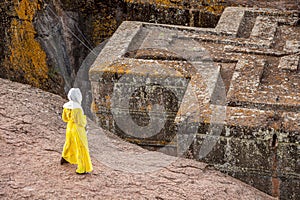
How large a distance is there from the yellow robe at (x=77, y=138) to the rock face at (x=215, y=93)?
1.27 metres

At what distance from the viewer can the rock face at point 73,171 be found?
487 cm

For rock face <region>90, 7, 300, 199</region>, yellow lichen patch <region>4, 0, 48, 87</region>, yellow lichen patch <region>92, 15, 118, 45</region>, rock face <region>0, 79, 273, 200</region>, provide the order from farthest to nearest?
yellow lichen patch <region>92, 15, 118, 45</region> < yellow lichen patch <region>4, 0, 48, 87</region> < rock face <region>90, 7, 300, 199</region> < rock face <region>0, 79, 273, 200</region>

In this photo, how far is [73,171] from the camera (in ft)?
16.7

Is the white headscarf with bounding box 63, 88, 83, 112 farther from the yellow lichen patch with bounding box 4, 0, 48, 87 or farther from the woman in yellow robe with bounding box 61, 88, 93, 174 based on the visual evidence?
the yellow lichen patch with bounding box 4, 0, 48, 87

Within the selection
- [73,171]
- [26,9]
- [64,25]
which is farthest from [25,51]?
[73,171]

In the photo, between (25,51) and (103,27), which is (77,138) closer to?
(25,51)

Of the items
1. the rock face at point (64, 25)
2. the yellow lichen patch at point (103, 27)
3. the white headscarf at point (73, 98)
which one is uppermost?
the white headscarf at point (73, 98)

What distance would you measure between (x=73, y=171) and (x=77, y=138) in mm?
378

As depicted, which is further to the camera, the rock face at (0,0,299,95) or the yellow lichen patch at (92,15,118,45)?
the yellow lichen patch at (92,15,118,45)

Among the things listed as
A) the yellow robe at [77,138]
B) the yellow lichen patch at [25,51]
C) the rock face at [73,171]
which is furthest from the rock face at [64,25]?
the yellow robe at [77,138]

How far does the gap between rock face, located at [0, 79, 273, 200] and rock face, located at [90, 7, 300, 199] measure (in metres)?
0.27

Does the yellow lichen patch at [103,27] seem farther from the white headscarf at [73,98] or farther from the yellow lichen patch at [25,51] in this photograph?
the white headscarf at [73,98]

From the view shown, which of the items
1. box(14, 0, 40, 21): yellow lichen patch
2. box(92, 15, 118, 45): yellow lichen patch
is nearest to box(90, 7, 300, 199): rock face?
box(14, 0, 40, 21): yellow lichen patch

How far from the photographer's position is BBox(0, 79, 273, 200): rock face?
192 inches
